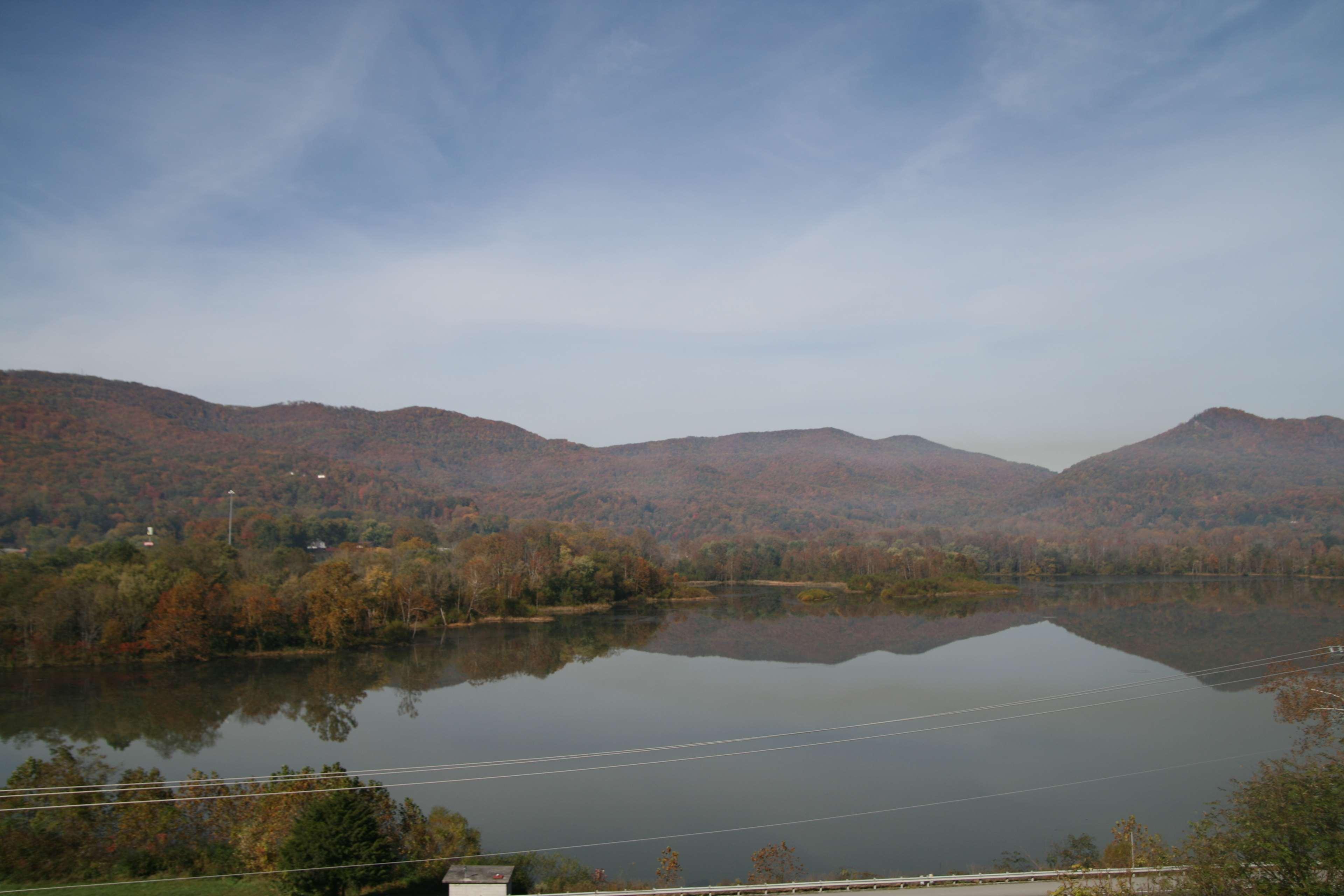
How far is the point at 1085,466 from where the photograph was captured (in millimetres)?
124188

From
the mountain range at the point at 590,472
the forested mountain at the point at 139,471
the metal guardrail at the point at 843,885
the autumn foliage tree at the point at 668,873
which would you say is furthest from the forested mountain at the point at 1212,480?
the autumn foliage tree at the point at 668,873

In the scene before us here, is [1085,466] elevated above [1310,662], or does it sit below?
above

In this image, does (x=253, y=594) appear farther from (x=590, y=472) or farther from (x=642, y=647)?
(x=590, y=472)

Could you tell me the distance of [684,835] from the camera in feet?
41.8

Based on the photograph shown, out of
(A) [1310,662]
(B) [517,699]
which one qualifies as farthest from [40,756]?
(A) [1310,662]

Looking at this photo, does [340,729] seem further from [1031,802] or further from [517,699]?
[1031,802]

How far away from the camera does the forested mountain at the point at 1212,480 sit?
88000 mm

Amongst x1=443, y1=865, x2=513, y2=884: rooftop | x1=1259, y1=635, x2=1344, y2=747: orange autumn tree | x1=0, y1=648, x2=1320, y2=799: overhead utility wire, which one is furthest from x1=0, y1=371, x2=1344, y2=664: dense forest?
x1=1259, y1=635, x2=1344, y2=747: orange autumn tree

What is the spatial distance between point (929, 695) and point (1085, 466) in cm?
11637

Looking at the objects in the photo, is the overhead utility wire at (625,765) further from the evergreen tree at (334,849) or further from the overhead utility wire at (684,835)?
the overhead utility wire at (684,835)

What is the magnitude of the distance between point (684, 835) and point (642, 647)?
20.5 meters

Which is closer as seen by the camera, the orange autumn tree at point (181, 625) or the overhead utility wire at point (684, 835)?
the overhead utility wire at point (684, 835)

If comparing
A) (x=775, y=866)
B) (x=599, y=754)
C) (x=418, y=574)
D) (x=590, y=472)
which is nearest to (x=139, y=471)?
(x=418, y=574)

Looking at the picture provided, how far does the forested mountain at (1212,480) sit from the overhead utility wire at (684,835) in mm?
78002
